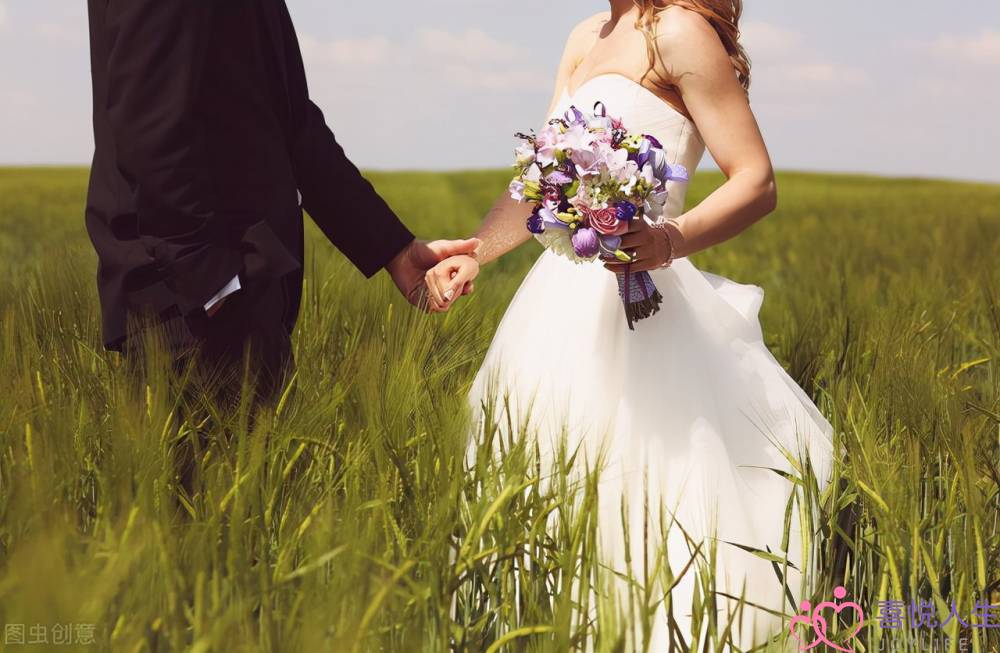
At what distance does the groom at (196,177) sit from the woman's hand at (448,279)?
45 cm

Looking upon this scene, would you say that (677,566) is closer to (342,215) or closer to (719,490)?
(719,490)

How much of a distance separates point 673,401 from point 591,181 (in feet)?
1.75

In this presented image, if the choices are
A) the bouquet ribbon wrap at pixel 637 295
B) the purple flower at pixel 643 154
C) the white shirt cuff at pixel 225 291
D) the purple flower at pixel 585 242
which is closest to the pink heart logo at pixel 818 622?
the bouquet ribbon wrap at pixel 637 295

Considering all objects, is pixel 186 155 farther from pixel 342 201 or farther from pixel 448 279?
pixel 448 279

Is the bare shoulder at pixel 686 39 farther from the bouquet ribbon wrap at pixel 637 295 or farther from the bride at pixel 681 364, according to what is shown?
the bouquet ribbon wrap at pixel 637 295

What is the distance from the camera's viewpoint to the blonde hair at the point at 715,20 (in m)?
2.01

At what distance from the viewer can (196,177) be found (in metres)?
1.83

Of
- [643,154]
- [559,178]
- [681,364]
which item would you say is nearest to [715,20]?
[643,154]

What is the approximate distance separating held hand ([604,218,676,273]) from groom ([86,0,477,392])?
2.18ft

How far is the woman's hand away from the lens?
2.40 meters

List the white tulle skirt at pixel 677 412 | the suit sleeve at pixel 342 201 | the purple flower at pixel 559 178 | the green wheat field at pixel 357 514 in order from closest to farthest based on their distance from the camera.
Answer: the green wheat field at pixel 357 514 < the purple flower at pixel 559 178 < the white tulle skirt at pixel 677 412 < the suit sleeve at pixel 342 201

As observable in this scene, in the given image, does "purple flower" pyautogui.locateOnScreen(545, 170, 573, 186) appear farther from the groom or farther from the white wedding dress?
the groom

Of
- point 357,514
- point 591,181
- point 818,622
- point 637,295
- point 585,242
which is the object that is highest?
point 591,181

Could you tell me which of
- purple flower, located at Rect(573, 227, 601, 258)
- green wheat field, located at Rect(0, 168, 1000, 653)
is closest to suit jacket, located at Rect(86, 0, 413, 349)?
green wheat field, located at Rect(0, 168, 1000, 653)
